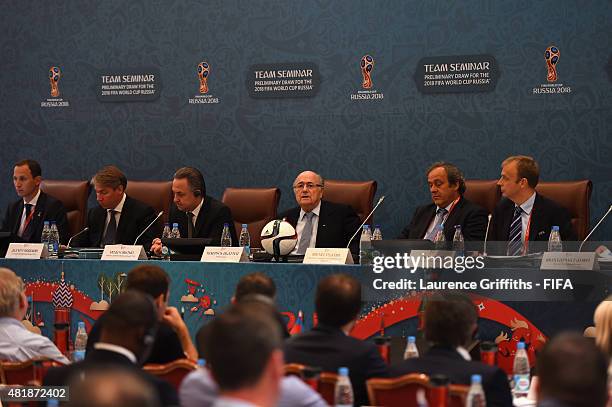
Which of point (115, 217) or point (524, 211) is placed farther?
point (115, 217)

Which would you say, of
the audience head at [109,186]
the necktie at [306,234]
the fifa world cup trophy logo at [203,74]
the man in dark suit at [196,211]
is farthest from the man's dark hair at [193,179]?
the fifa world cup trophy logo at [203,74]

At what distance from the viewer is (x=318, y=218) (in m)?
6.80

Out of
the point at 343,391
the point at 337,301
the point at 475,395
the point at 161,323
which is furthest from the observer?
the point at 161,323

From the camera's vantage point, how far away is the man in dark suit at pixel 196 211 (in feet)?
21.9

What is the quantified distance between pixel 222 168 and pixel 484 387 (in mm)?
5536

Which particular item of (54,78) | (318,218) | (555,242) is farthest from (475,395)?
(54,78)

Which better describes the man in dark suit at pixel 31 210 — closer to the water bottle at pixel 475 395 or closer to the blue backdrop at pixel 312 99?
the blue backdrop at pixel 312 99

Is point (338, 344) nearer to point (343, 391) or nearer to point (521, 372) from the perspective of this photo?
point (343, 391)

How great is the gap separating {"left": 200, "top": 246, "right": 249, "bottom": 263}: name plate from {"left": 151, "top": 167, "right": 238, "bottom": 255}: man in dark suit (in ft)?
3.12

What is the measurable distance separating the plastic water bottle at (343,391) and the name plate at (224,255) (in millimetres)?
2495

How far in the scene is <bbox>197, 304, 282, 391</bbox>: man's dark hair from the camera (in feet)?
7.01

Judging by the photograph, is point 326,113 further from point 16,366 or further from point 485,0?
point 16,366

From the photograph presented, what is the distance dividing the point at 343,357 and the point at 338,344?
0.20 ft

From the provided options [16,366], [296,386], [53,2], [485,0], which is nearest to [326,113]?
[485,0]
